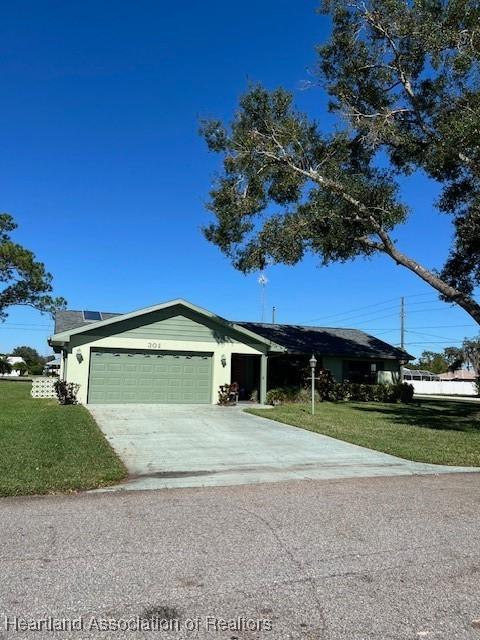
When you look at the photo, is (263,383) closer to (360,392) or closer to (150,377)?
(150,377)

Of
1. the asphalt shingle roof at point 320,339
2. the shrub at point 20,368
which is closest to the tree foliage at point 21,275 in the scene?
the asphalt shingle roof at point 320,339

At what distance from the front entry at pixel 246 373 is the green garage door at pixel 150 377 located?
2.91 metres

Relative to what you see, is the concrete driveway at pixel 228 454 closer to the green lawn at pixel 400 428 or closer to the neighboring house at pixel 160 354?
the green lawn at pixel 400 428

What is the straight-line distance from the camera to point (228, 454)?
34.5ft

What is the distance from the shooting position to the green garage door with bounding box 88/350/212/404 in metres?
20.2

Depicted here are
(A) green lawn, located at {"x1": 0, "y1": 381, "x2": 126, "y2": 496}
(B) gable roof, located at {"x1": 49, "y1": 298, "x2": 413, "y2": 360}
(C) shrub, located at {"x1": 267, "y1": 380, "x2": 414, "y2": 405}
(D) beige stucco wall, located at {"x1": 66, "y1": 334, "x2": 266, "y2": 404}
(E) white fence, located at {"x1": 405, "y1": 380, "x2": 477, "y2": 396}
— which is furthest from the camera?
(E) white fence, located at {"x1": 405, "y1": 380, "x2": 477, "y2": 396}

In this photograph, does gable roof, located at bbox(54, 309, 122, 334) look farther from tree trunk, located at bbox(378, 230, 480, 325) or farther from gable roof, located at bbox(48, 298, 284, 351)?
tree trunk, located at bbox(378, 230, 480, 325)

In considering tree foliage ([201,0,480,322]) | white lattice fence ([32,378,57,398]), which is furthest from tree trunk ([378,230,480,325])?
white lattice fence ([32,378,57,398])

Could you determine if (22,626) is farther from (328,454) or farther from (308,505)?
(328,454)

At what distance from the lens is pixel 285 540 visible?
5.16 m

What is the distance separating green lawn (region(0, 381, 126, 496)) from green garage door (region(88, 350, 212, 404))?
515 centimetres

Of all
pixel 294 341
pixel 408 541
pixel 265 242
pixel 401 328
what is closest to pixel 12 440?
pixel 408 541

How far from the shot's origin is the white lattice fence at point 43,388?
880 inches

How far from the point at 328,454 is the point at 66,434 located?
5456 millimetres
